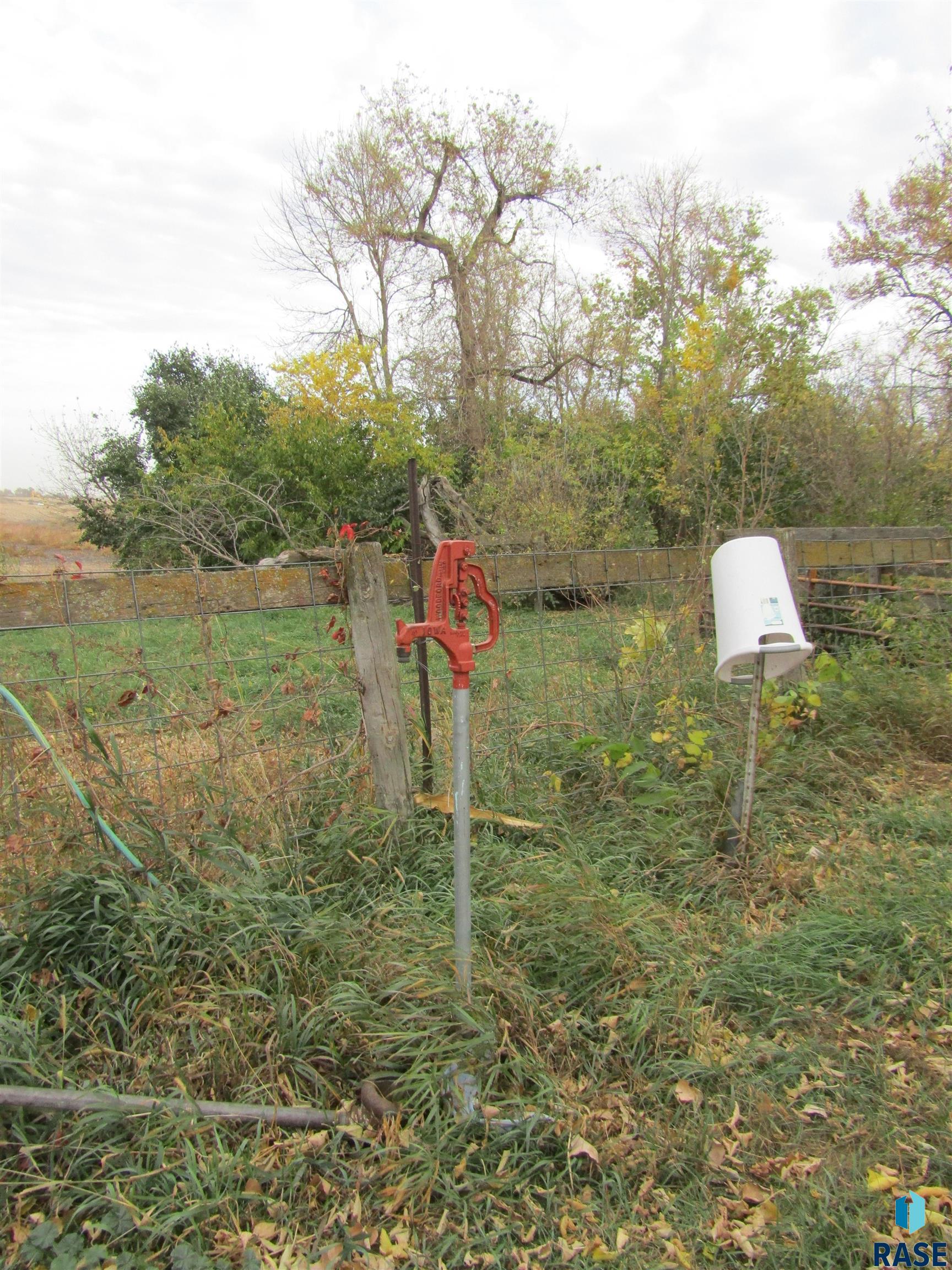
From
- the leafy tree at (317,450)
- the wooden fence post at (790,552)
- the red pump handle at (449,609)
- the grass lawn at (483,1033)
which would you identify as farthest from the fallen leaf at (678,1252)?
the leafy tree at (317,450)

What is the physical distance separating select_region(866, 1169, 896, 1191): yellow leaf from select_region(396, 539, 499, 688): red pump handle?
1438 millimetres

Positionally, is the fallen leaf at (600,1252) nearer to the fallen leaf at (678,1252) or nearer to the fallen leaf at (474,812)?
the fallen leaf at (678,1252)

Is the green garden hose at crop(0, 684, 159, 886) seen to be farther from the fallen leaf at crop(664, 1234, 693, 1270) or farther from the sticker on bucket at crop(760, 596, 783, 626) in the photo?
the sticker on bucket at crop(760, 596, 783, 626)

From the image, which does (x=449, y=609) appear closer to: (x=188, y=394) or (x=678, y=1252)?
Result: (x=678, y=1252)

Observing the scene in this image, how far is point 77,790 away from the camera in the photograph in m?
2.19

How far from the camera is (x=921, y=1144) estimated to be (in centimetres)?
180

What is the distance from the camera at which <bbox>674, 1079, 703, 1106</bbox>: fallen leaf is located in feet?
6.24

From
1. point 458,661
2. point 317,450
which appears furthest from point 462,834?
point 317,450

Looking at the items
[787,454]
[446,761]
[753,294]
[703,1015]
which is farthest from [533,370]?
[703,1015]

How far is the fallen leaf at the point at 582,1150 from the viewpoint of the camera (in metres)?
1.76

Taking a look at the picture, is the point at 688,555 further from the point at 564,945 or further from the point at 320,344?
the point at 320,344

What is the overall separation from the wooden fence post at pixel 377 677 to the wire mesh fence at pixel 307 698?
0.08 metres

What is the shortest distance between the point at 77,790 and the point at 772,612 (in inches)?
95.7

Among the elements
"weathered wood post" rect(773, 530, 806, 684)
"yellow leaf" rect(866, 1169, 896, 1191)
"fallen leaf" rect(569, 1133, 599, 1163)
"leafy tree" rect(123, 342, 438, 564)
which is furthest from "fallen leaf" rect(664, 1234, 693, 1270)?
"leafy tree" rect(123, 342, 438, 564)
